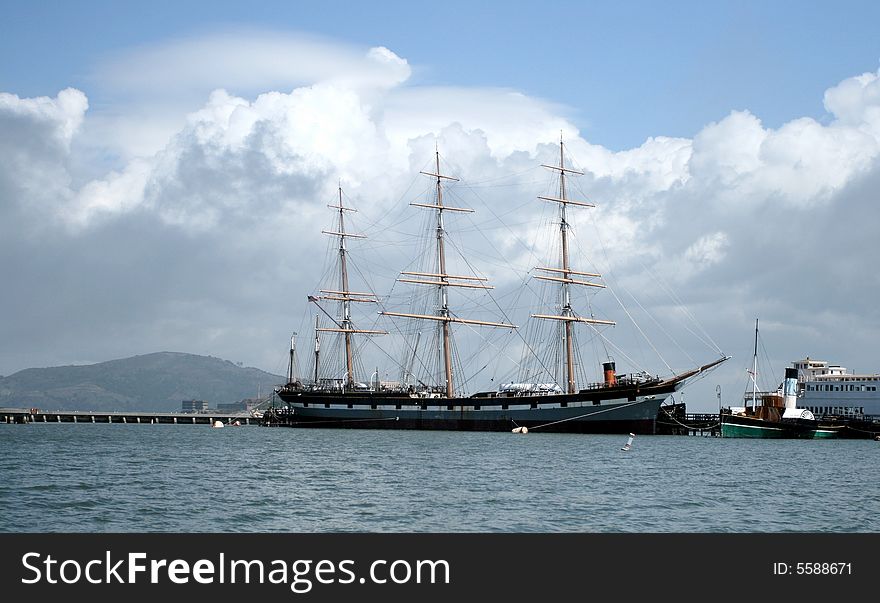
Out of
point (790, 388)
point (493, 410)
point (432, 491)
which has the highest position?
point (790, 388)

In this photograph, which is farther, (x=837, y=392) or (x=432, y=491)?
(x=837, y=392)

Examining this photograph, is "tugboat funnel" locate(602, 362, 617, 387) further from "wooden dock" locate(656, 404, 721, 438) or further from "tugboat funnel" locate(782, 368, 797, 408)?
"tugboat funnel" locate(782, 368, 797, 408)

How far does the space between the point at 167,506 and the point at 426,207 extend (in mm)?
98657

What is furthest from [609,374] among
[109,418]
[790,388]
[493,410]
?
[109,418]

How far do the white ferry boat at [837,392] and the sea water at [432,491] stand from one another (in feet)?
185

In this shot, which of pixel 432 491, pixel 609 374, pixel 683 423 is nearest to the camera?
pixel 432 491

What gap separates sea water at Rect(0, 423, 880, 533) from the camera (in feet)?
120

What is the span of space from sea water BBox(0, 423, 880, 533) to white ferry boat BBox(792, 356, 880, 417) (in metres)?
56.4

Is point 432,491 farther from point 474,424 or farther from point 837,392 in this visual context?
point 837,392

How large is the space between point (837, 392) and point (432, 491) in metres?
101

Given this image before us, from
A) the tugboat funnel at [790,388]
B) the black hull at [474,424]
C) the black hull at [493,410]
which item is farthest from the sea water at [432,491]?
the tugboat funnel at [790,388]

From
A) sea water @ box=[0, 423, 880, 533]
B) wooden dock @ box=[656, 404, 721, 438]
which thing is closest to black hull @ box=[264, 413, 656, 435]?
wooden dock @ box=[656, 404, 721, 438]

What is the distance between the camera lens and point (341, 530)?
3444 cm

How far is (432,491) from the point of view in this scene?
46.0 meters
